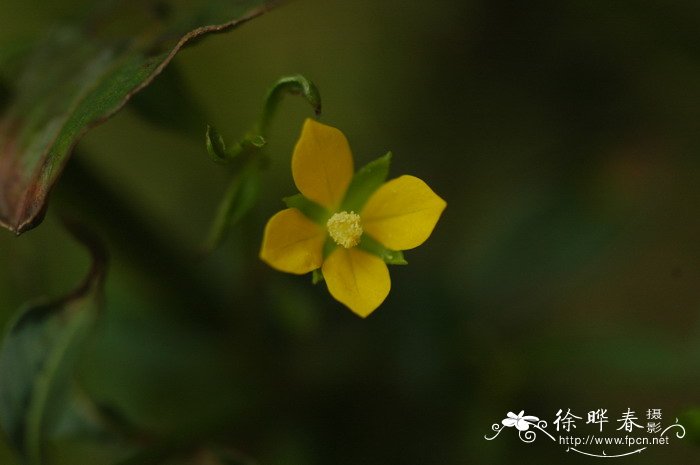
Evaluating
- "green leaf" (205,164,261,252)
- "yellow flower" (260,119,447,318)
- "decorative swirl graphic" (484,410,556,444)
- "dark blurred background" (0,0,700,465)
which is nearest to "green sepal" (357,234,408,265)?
"yellow flower" (260,119,447,318)

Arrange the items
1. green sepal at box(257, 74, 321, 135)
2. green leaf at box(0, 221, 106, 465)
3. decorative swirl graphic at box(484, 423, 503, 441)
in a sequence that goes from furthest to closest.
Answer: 1. decorative swirl graphic at box(484, 423, 503, 441)
2. green leaf at box(0, 221, 106, 465)
3. green sepal at box(257, 74, 321, 135)

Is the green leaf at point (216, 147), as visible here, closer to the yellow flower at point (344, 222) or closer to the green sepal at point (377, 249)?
the yellow flower at point (344, 222)

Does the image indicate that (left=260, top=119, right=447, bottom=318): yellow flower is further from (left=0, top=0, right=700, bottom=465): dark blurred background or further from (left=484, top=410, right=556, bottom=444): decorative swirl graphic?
(left=484, top=410, right=556, bottom=444): decorative swirl graphic

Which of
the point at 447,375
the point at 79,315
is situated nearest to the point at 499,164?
the point at 447,375

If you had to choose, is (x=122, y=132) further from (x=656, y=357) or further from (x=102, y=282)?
(x=656, y=357)

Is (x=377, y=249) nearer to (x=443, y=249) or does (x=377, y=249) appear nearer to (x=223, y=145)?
(x=223, y=145)

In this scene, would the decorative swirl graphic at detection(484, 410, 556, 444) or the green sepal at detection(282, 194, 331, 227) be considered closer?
the green sepal at detection(282, 194, 331, 227)
